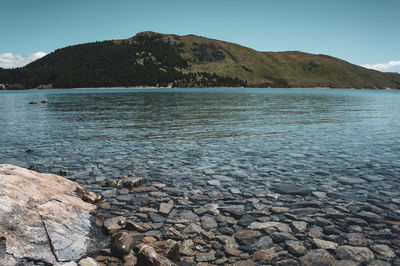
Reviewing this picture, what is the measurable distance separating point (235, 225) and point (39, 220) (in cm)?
504

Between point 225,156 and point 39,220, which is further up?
point 39,220

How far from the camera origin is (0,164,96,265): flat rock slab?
5.81 metres

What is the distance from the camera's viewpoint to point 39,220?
6668mm

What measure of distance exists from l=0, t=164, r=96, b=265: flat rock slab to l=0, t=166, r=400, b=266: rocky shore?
98 mm

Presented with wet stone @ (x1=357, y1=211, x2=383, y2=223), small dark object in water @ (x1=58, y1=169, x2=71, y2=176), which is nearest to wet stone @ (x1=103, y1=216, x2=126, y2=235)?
small dark object in water @ (x1=58, y1=169, x2=71, y2=176)

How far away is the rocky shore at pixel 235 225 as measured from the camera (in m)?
6.36

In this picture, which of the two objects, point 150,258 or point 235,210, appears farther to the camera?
point 235,210

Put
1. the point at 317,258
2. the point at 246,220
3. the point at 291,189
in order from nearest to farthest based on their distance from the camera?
the point at 317,258, the point at 246,220, the point at 291,189

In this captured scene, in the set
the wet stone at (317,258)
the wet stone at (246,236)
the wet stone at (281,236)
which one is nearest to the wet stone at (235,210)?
the wet stone at (246,236)

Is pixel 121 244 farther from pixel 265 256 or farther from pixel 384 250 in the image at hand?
pixel 384 250

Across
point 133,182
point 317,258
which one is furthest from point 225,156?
point 317,258

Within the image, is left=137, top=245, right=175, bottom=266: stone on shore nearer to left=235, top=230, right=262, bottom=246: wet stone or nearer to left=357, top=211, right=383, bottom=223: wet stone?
left=235, top=230, right=262, bottom=246: wet stone

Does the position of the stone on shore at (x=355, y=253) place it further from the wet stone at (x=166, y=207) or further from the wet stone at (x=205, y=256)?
the wet stone at (x=166, y=207)

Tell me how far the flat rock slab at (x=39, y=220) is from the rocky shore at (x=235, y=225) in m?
0.10
